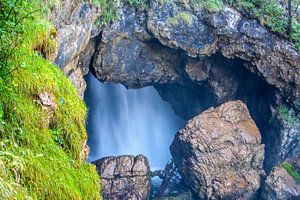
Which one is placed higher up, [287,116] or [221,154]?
[287,116]

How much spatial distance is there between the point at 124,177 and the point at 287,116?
5.48 meters

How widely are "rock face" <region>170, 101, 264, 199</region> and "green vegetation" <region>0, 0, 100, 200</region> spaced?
8.46m

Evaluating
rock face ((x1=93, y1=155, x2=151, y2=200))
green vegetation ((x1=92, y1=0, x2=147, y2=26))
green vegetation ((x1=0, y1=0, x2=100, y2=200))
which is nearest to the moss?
green vegetation ((x1=92, y1=0, x2=147, y2=26))

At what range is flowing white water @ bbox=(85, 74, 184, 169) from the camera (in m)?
15.8

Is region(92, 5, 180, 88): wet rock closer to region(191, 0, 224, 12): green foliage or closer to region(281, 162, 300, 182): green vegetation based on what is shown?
region(191, 0, 224, 12): green foliage

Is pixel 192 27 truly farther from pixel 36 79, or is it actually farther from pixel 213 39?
pixel 36 79

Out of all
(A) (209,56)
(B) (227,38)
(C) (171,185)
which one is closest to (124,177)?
(C) (171,185)

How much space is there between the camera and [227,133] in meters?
12.6

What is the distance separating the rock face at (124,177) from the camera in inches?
465

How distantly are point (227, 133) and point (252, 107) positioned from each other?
206 cm

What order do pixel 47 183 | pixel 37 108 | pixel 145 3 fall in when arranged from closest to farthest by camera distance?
pixel 47 183 → pixel 37 108 → pixel 145 3

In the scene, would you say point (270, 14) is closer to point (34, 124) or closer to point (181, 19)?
point (181, 19)

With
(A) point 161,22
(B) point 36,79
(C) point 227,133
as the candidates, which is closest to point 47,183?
(B) point 36,79

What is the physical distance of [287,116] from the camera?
12.6 meters
